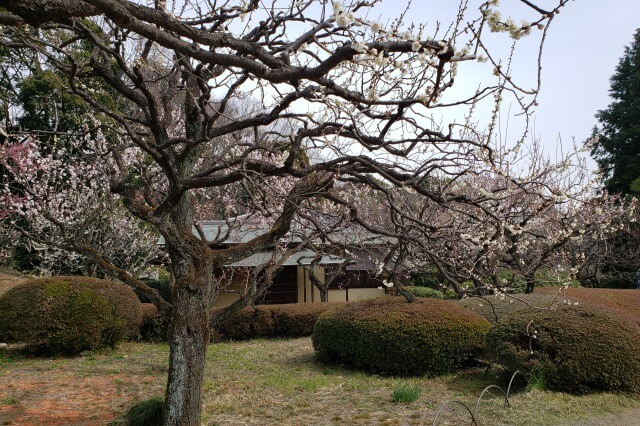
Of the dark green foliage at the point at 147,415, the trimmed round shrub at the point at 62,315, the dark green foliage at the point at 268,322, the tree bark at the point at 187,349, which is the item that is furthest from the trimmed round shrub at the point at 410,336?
the trimmed round shrub at the point at 62,315

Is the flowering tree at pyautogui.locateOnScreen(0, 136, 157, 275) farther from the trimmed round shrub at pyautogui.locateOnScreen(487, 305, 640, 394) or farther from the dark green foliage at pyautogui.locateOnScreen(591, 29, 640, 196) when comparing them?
the dark green foliage at pyautogui.locateOnScreen(591, 29, 640, 196)

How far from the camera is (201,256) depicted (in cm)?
550

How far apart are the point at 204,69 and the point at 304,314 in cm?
918

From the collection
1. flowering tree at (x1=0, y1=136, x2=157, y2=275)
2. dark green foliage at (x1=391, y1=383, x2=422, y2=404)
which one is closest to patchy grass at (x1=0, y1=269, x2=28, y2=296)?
flowering tree at (x1=0, y1=136, x2=157, y2=275)

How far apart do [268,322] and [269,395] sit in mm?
6675

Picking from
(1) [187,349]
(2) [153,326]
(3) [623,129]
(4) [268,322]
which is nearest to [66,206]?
(2) [153,326]

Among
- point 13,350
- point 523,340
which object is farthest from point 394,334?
point 13,350

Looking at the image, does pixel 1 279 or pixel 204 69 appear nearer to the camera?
pixel 204 69

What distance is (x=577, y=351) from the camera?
6938 mm

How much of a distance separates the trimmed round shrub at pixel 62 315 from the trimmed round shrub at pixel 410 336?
5286mm

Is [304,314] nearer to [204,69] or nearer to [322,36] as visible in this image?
[204,69]

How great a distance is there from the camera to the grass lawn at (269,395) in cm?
622

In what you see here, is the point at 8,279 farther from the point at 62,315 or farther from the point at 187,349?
the point at 187,349

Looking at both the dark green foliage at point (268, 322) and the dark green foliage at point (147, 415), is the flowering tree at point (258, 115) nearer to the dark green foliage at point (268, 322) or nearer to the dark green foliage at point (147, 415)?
the dark green foliage at point (147, 415)
